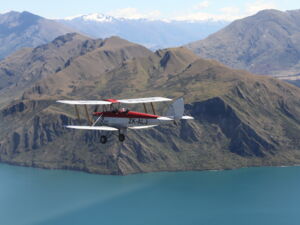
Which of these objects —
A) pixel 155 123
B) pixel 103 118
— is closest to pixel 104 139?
pixel 103 118

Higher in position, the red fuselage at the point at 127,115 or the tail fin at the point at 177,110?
the tail fin at the point at 177,110

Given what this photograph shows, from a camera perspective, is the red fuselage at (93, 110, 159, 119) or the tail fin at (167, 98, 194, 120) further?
the tail fin at (167, 98, 194, 120)

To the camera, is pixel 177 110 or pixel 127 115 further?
pixel 177 110

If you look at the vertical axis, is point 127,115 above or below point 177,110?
below

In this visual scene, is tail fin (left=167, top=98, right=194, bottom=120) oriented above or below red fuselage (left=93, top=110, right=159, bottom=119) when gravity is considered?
above

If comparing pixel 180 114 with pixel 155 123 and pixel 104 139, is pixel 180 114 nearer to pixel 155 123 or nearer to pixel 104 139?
pixel 155 123

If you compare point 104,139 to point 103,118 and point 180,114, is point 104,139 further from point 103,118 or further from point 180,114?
point 180,114

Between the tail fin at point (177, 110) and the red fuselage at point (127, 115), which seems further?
→ the tail fin at point (177, 110)
